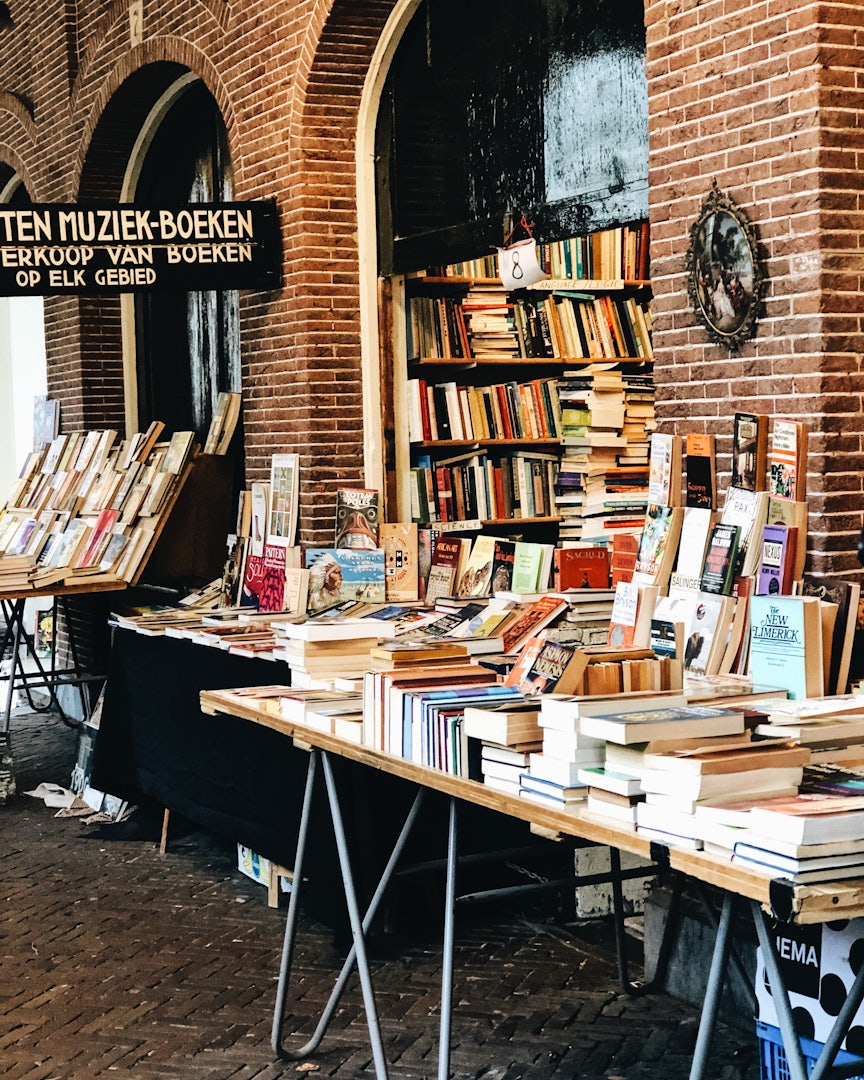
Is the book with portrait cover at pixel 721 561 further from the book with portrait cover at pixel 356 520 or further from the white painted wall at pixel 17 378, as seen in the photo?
the white painted wall at pixel 17 378

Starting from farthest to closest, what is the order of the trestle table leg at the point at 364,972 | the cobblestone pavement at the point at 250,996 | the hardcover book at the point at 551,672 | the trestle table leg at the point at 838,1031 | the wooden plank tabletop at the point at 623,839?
the cobblestone pavement at the point at 250,996
the trestle table leg at the point at 364,972
the hardcover book at the point at 551,672
the trestle table leg at the point at 838,1031
the wooden plank tabletop at the point at 623,839

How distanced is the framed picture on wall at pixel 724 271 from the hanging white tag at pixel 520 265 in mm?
1384

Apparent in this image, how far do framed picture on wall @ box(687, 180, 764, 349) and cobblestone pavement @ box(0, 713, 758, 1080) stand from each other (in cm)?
210

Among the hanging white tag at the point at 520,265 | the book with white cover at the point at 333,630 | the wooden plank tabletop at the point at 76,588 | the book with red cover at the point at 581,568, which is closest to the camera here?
the book with white cover at the point at 333,630

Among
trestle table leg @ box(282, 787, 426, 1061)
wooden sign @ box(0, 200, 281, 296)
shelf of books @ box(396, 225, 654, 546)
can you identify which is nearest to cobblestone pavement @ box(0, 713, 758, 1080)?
trestle table leg @ box(282, 787, 426, 1061)

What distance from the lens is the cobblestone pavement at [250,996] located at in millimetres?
4254

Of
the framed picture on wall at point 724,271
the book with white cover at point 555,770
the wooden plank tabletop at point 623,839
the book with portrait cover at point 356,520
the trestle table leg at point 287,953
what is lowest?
the trestle table leg at point 287,953

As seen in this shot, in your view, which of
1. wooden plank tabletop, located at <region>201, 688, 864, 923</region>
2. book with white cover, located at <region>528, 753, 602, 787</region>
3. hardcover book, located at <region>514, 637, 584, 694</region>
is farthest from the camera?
hardcover book, located at <region>514, 637, 584, 694</region>

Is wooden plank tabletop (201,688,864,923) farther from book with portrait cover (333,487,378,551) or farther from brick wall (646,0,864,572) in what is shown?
book with portrait cover (333,487,378,551)

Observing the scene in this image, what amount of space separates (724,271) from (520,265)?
65.7 inches

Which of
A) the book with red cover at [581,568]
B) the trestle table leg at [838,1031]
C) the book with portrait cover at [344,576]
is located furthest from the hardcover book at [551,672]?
the book with portrait cover at [344,576]

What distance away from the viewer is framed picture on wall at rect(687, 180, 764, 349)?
14.3ft

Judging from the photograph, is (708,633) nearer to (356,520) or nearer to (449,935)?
(449,935)

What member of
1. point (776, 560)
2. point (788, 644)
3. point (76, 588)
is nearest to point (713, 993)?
point (788, 644)
